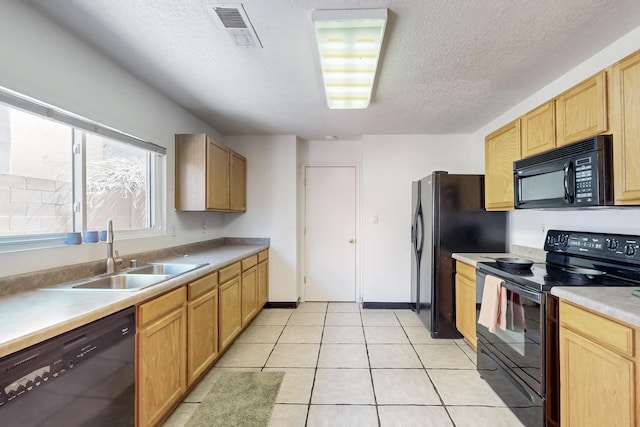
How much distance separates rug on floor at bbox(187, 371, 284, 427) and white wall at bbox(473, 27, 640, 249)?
2.57 m

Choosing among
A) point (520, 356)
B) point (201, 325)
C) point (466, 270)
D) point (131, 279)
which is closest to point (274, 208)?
point (201, 325)

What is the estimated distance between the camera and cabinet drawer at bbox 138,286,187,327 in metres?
1.51

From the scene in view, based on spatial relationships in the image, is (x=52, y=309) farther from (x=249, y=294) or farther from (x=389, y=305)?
(x=389, y=305)

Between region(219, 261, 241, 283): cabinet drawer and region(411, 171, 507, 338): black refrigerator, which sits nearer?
region(219, 261, 241, 283): cabinet drawer

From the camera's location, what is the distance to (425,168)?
12.8 ft

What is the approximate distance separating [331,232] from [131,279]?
2.73 meters

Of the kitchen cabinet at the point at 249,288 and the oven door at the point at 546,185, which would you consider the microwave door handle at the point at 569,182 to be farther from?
the kitchen cabinet at the point at 249,288

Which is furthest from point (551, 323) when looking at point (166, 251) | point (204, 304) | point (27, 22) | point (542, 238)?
point (27, 22)

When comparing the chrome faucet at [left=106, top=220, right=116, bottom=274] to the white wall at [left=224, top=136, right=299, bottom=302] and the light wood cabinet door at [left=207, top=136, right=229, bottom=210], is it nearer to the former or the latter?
the light wood cabinet door at [left=207, top=136, right=229, bottom=210]

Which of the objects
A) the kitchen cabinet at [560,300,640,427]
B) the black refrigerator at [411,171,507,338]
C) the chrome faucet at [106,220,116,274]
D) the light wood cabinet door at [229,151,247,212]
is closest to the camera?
the kitchen cabinet at [560,300,640,427]

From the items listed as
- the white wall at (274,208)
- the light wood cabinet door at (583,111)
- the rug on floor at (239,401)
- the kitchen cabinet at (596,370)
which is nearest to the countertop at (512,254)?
the kitchen cabinet at (596,370)

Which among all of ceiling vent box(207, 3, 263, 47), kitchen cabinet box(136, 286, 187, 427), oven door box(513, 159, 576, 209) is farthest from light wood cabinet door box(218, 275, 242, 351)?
oven door box(513, 159, 576, 209)

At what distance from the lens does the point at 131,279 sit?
6.43 feet

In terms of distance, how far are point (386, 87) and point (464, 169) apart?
205 cm
